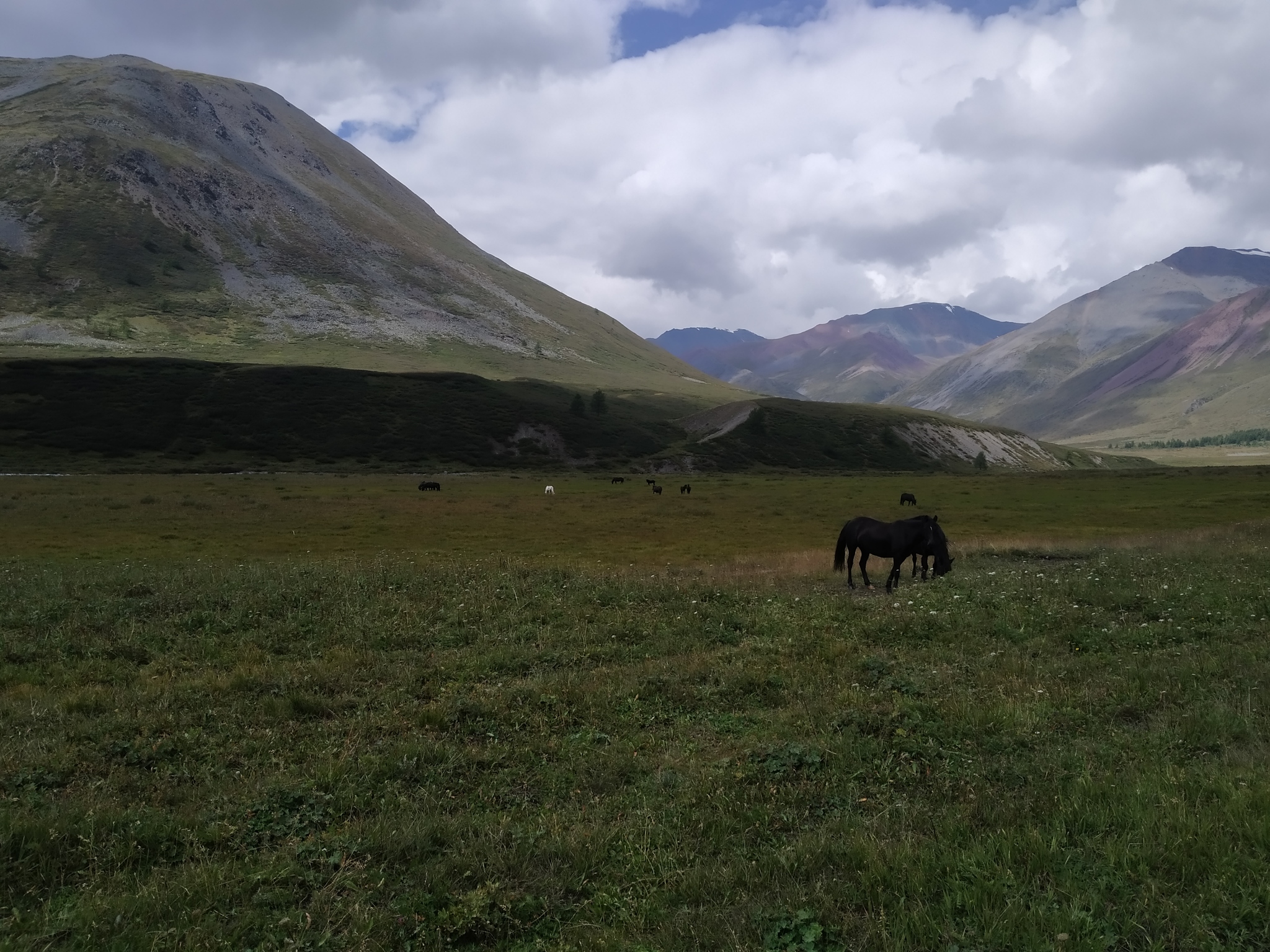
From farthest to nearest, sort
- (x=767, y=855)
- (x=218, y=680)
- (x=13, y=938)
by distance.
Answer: (x=218, y=680) → (x=767, y=855) → (x=13, y=938)

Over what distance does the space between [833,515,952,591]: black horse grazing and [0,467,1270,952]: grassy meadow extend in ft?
6.13

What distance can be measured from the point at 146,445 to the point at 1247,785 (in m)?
132

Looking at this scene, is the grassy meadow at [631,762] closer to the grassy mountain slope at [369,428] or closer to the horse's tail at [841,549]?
the horse's tail at [841,549]

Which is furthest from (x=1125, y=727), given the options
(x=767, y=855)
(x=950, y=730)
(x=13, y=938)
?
(x=13, y=938)

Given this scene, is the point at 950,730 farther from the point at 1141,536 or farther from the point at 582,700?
the point at 1141,536

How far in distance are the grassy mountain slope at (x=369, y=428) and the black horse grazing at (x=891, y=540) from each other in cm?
9878

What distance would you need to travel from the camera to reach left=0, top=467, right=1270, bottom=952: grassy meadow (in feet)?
19.3

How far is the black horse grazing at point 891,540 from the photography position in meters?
23.7

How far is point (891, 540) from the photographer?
2383 cm

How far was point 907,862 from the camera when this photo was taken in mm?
6238

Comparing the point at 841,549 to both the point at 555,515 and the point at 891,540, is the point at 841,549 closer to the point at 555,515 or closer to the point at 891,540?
the point at 891,540

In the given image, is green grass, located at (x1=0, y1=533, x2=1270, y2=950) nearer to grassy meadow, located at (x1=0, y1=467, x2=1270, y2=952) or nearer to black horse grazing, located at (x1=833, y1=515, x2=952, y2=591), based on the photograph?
grassy meadow, located at (x1=0, y1=467, x2=1270, y2=952)

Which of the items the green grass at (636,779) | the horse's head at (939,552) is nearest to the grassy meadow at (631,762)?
the green grass at (636,779)

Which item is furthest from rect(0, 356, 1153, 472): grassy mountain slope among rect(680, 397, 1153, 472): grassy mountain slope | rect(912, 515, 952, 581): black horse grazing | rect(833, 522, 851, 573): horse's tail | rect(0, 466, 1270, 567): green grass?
rect(912, 515, 952, 581): black horse grazing
